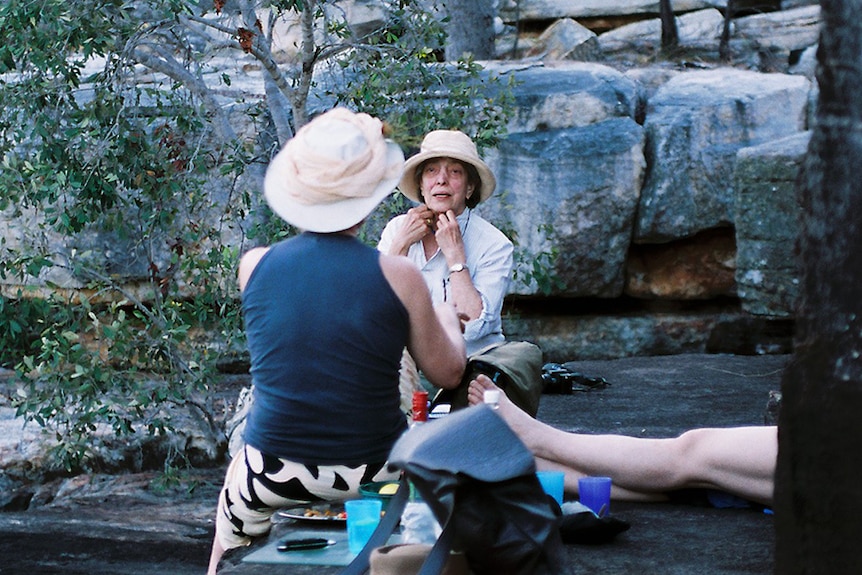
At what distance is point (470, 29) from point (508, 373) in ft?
25.1

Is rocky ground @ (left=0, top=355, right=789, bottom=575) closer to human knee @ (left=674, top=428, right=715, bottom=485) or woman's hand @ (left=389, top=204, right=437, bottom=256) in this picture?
human knee @ (left=674, top=428, right=715, bottom=485)

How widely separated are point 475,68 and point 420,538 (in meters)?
4.99

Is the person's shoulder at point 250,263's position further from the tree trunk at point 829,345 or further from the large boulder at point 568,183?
the large boulder at point 568,183

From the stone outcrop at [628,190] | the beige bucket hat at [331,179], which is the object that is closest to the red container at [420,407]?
the beige bucket hat at [331,179]

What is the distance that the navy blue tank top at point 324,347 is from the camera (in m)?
3.28

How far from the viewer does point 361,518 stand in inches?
135

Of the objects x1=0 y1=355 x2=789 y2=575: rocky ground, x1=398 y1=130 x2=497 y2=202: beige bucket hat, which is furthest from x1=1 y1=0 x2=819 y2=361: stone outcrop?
x1=398 y1=130 x2=497 y2=202: beige bucket hat

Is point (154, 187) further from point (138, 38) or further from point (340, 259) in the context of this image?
point (340, 259)

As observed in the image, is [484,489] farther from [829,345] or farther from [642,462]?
[642,462]

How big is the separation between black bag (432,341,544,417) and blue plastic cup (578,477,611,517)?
2.00 ft

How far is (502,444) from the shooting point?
7.28ft

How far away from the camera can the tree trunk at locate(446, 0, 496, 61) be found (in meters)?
11.7

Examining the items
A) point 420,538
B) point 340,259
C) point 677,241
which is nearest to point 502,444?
point 420,538

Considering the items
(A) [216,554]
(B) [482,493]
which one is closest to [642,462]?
(A) [216,554]
